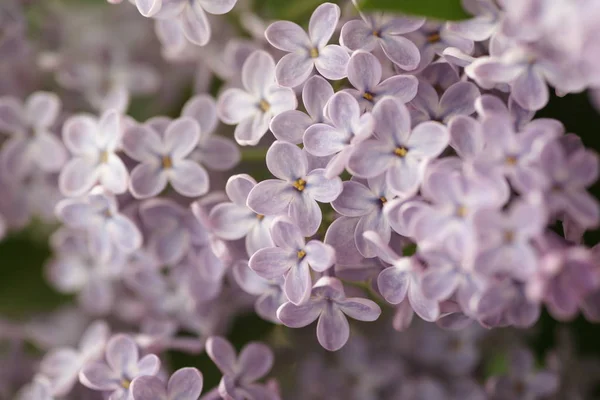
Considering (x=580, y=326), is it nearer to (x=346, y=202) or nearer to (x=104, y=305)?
(x=346, y=202)

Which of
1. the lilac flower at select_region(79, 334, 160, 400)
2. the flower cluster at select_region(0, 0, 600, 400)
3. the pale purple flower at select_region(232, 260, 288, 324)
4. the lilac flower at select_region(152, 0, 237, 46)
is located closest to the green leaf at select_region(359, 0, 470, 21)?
the flower cluster at select_region(0, 0, 600, 400)

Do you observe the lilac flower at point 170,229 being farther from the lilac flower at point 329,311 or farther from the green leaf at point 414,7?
the green leaf at point 414,7

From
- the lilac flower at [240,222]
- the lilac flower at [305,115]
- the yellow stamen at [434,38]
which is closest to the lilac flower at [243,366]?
the lilac flower at [240,222]

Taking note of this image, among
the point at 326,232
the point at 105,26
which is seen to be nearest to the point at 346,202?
the point at 326,232

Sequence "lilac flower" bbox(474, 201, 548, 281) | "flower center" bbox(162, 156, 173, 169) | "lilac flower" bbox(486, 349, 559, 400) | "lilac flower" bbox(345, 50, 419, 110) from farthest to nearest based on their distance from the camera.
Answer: "lilac flower" bbox(486, 349, 559, 400)
"flower center" bbox(162, 156, 173, 169)
"lilac flower" bbox(345, 50, 419, 110)
"lilac flower" bbox(474, 201, 548, 281)

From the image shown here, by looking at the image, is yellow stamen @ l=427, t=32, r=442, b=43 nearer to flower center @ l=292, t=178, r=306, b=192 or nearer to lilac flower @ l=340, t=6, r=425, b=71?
lilac flower @ l=340, t=6, r=425, b=71

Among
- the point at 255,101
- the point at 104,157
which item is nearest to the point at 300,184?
the point at 255,101
